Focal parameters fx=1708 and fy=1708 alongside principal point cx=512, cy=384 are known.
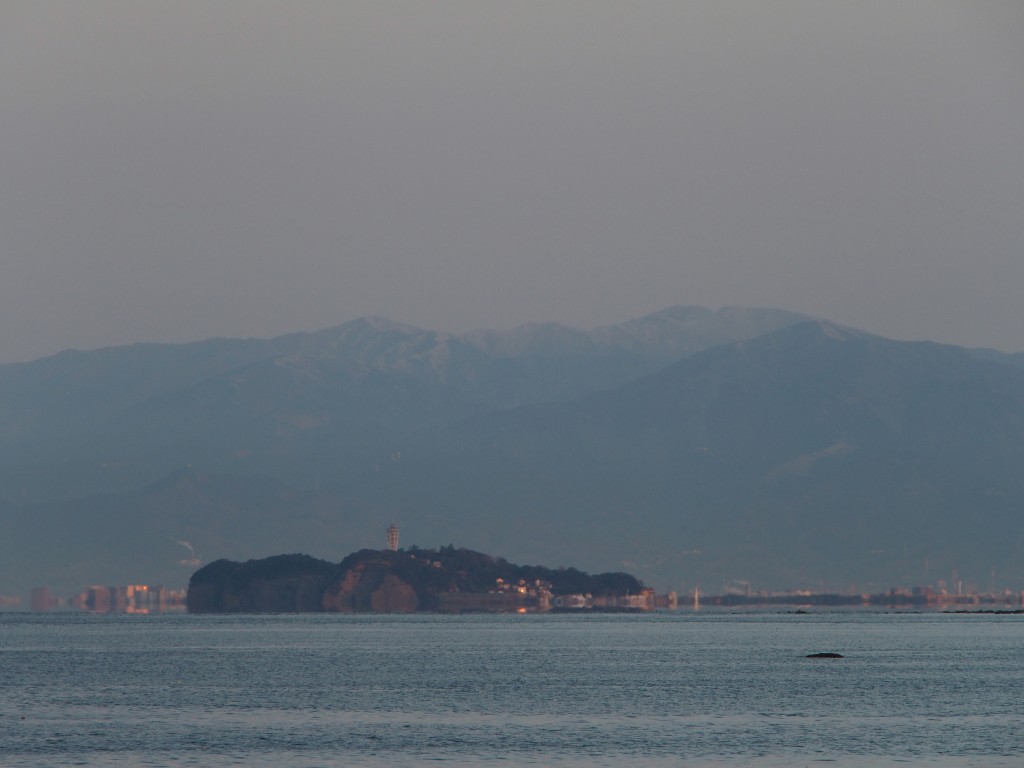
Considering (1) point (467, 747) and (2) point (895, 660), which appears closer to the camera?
(1) point (467, 747)

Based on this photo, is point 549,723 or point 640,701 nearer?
point 549,723

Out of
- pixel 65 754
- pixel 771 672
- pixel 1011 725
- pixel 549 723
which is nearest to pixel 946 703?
pixel 1011 725

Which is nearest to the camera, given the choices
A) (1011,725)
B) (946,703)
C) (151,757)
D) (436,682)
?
(151,757)

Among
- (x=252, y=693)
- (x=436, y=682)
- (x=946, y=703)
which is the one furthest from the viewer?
(x=436, y=682)

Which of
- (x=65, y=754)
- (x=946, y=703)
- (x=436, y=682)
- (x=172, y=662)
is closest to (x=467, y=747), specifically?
(x=65, y=754)

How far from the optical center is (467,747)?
93500mm

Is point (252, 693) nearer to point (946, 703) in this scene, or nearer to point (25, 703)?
point (25, 703)

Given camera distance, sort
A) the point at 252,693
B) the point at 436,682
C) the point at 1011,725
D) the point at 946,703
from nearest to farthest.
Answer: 1. the point at 1011,725
2. the point at 946,703
3. the point at 252,693
4. the point at 436,682

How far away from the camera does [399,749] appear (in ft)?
304

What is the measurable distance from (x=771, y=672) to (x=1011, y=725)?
193 feet

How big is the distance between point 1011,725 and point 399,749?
124 feet

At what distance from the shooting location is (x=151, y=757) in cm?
8981

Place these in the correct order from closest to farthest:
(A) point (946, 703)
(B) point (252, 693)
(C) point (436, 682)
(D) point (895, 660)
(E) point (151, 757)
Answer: (E) point (151, 757) < (A) point (946, 703) < (B) point (252, 693) < (C) point (436, 682) < (D) point (895, 660)

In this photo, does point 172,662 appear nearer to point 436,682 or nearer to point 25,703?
point 436,682
